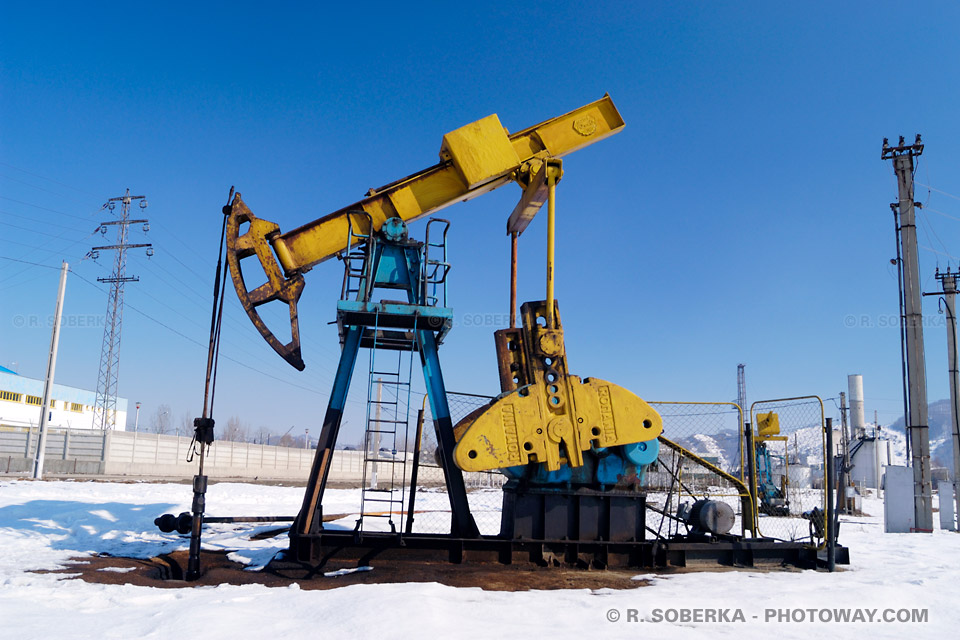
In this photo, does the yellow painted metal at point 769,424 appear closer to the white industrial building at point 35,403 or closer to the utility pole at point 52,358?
the utility pole at point 52,358

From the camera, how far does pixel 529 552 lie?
280 inches

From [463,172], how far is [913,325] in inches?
561

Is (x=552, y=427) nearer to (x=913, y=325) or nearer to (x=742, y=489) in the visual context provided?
(x=742, y=489)

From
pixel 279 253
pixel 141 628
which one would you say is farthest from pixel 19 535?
pixel 141 628

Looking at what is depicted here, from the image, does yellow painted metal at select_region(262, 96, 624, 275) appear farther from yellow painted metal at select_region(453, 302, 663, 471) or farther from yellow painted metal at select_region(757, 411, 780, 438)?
yellow painted metal at select_region(757, 411, 780, 438)

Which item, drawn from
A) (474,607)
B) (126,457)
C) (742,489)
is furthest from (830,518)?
(126,457)

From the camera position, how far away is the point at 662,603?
5117mm

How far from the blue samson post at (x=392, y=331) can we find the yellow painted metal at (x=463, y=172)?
0.82 ft

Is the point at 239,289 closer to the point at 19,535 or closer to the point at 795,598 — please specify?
the point at 19,535

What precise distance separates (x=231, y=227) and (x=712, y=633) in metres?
6.23

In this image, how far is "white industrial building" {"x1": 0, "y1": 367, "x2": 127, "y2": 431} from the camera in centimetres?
4725

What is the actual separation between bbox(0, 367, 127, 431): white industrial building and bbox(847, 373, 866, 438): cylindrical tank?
51.0m

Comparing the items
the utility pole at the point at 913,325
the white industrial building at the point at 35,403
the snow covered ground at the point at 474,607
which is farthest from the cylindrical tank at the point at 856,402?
the white industrial building at the point at 35,403

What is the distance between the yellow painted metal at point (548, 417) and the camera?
6.81m
